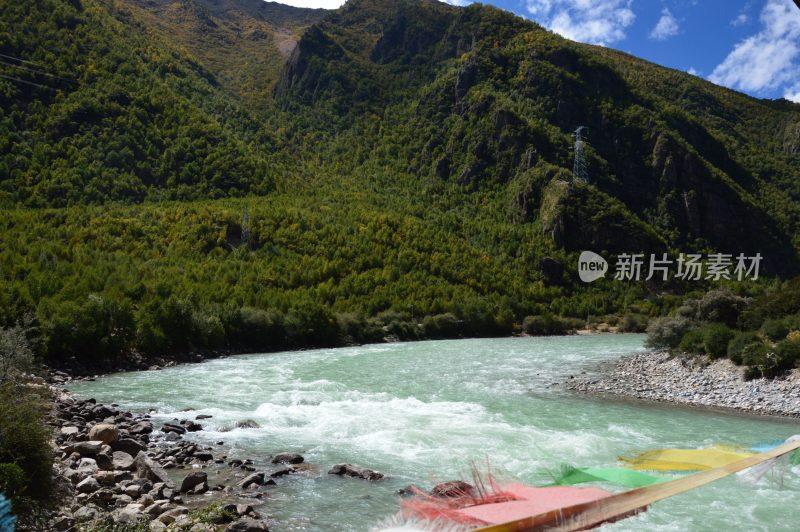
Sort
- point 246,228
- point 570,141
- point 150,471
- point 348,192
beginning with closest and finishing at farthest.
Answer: point 150,471
point 246,228
point 348,192
point 570,141

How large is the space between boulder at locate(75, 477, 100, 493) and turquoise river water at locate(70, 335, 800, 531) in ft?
10.3

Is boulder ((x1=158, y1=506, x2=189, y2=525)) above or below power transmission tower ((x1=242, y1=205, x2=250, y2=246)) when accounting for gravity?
below

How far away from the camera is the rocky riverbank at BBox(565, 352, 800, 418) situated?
2180cm

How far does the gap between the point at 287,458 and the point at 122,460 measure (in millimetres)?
3762

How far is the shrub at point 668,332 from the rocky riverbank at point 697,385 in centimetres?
472

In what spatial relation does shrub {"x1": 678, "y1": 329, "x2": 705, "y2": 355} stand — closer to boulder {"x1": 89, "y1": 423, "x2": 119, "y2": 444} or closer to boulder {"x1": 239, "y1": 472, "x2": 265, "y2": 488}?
boulder {"x1": 239, "y1": 472, "x2": 265, "y2": 488}

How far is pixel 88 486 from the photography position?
10859mm

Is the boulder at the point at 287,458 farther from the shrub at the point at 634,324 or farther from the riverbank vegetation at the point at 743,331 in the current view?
the shrub at the point at 634,324

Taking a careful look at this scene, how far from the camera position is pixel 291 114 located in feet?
626

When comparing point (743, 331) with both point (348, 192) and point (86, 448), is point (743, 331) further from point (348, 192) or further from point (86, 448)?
point (348, 192)

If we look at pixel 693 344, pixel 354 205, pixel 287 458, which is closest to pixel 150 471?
pixel 287 458

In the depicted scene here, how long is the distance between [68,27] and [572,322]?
11637 centimetres

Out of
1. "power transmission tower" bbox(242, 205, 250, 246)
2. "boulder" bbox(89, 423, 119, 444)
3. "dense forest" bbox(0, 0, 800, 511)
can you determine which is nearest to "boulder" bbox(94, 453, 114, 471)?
"boulder" bbox(89, 423, 119, 444)

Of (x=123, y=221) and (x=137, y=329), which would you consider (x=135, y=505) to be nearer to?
(x=137, y=329)
